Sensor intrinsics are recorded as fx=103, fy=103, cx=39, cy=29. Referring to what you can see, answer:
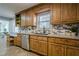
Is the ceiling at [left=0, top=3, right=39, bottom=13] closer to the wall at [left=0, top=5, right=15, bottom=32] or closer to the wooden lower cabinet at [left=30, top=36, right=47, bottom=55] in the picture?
the wall at [left=0, top=5, right=15, bottom=32]

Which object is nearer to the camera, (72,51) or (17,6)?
(72,51)

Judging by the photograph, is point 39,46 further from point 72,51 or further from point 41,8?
point 41,8

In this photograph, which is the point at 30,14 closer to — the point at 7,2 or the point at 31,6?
the point at 31,6

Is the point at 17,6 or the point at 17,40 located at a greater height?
the point at 17,6

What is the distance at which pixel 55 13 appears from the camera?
2.43 metres

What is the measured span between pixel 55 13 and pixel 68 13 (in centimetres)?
31

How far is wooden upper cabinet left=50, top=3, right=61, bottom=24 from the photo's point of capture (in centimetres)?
228

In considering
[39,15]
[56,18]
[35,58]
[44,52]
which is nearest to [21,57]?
[35,58]

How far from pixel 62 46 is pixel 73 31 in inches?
16.7

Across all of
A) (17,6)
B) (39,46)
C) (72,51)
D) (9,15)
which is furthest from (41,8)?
(72,51)

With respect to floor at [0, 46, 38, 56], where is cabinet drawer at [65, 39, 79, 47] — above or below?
above

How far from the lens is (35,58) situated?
2.27m

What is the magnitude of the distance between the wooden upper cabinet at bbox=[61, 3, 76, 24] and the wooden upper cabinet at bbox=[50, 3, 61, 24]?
0.10 metres

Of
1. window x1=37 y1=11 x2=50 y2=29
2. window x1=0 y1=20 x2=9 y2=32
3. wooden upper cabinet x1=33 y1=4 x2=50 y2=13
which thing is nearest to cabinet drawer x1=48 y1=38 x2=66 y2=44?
window x1=37 y1=11 x2=50 y2=29
